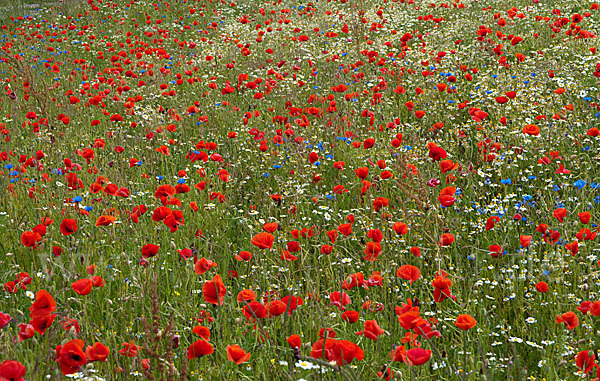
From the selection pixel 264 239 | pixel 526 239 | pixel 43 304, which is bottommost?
pixel 526 239

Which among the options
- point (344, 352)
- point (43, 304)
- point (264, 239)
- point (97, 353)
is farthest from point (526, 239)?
point (43, 304)

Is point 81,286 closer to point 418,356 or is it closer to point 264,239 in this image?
point 264,239

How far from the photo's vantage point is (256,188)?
425 centimetres

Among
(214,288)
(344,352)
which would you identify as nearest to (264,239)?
(214,288)

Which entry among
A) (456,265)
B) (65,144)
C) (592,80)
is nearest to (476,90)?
(592,80)

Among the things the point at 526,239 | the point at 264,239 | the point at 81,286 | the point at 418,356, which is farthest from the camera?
the point at 526,239

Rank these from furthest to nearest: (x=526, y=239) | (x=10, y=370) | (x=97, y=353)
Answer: (x=526, y=239) < (x=97, y=353) < (x=10, y=370)

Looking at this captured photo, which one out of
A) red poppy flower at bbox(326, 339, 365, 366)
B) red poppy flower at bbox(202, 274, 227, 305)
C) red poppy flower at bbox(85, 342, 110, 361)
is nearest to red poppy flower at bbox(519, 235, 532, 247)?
red poppy flower at bbox(326, 339, 365, 366)

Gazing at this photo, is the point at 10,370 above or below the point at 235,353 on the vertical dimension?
above

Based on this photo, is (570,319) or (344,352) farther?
(570,319)

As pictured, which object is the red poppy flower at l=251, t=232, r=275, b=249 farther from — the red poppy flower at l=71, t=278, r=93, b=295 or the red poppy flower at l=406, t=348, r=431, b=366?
the red poppy flower at l=406, t=348, r=431, b=366

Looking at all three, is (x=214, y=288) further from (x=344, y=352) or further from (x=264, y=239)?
(x=344, y=352)

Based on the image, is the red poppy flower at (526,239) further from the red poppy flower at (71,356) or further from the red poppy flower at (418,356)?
the red poppy flower at (71,356)

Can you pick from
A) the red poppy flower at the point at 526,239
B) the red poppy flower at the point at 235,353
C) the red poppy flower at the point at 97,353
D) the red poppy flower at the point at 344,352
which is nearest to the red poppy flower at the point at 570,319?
the red poppy flower at the point at 526,239
